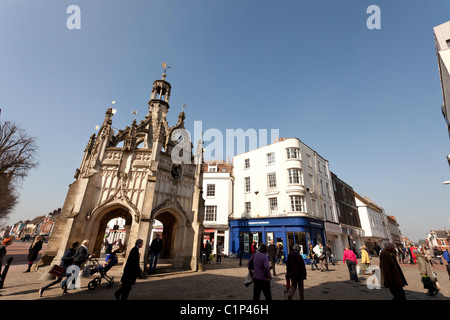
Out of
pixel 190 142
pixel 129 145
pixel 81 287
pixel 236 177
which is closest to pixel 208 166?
pixel 236 177

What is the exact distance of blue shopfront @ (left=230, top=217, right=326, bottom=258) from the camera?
22062 millimetres

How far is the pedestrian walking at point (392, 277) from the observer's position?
4.86 meters

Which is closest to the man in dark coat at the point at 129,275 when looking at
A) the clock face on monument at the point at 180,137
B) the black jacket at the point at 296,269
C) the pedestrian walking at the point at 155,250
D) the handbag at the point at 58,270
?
the handbag at the point at 58,270

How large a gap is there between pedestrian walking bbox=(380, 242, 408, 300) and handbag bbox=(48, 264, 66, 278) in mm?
9464

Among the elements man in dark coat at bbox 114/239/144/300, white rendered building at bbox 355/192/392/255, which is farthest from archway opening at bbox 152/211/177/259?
white rendered building at bbox 355/192/392/255

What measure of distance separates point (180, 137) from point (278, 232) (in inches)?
636

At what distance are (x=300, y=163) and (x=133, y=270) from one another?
23413 mm

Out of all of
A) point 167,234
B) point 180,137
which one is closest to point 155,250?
point 167,234

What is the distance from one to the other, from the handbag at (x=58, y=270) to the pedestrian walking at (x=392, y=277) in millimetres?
9464

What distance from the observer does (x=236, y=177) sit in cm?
2934

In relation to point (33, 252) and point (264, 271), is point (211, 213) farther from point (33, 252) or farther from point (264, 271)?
point (264, 271)

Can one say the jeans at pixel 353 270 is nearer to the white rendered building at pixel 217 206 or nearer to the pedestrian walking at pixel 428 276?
the pedestrian walking at pixel 428 276

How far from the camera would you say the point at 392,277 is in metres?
4.93
